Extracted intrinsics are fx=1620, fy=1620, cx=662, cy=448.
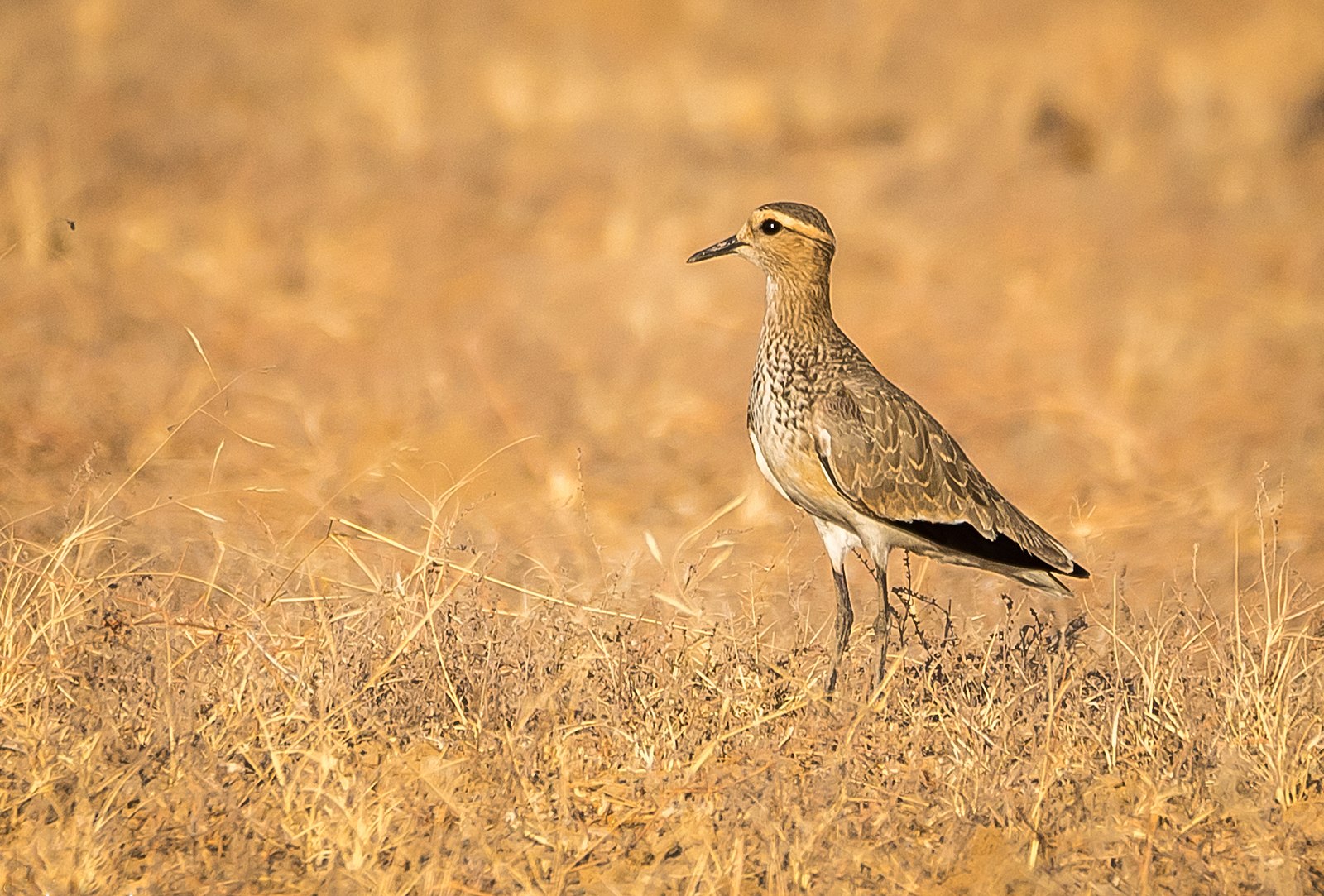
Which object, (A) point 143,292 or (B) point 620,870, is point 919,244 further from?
(B) point 620,870

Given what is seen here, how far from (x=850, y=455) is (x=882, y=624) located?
0.56 m

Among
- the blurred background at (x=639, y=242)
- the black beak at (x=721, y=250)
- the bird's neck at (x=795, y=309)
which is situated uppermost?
the black beak at (x=721, y=250)

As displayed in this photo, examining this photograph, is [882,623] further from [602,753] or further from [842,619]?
[602,753]

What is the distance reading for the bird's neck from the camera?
5395 mm

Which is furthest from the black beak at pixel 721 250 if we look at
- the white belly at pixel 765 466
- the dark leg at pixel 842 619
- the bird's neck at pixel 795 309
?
the dark leg at pixel 842 619

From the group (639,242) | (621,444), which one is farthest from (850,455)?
(639,242)

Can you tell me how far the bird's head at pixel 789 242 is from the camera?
543 cm

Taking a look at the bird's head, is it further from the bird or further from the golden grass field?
the golden grass field

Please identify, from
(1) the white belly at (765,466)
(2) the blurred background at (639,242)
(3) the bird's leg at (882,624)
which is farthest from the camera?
(2) the blurred background at (639,242)

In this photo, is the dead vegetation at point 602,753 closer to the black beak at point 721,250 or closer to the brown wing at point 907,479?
the brown wing at point 907,479

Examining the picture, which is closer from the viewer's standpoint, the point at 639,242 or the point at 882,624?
the point at 882,624

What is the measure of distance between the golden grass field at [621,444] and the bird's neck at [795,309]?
29.2 inches

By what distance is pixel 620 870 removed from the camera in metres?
3.65

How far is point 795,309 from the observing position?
213 inches
